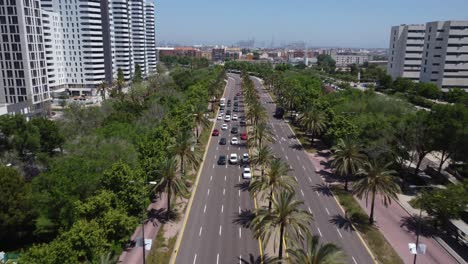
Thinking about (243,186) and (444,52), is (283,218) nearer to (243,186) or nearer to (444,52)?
(243,186)

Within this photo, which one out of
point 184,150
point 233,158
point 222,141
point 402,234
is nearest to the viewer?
point 402,234

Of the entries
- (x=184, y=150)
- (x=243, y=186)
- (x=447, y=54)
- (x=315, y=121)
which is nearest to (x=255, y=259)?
(x=243, y=186)

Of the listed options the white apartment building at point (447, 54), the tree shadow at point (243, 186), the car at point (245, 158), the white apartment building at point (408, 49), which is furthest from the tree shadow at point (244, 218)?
the white apartment building at point (408, 49)

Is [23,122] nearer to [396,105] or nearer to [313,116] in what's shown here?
[313,116]

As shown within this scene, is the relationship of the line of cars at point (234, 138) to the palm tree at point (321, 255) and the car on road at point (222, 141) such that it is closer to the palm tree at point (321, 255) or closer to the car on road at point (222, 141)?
the car on road at point (222, 141)

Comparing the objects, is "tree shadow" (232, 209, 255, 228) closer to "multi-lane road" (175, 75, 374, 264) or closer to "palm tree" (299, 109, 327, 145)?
"multi-lane road" (175, 75, 374, 264)

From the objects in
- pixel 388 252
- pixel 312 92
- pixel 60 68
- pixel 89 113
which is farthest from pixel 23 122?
pixel 60 68
